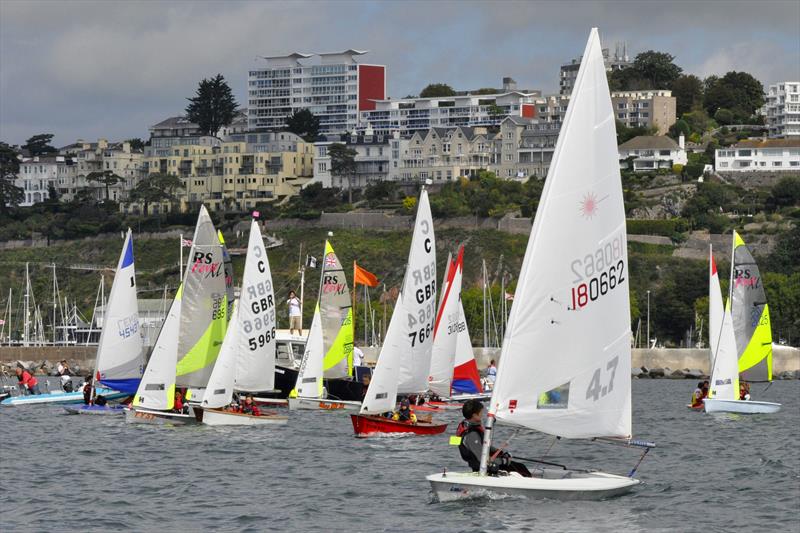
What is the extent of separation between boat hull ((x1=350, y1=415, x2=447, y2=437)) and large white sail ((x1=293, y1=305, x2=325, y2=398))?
914cm

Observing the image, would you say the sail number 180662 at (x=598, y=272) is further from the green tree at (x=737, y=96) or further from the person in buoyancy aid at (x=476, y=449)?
the green tree at (x=737, y=96)

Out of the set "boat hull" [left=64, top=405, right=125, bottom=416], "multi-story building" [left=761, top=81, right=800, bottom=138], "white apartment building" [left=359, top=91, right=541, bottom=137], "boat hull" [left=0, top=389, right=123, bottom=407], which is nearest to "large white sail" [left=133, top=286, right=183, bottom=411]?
"boat hull" [left=64, top=405, right=125, bottom=416]

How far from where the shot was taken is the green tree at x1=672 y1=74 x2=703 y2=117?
181188mm

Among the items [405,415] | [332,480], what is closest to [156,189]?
[405,415]

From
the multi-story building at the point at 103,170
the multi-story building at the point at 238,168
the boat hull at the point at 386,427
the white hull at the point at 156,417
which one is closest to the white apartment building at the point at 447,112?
the multi-story building at the point at 238,168

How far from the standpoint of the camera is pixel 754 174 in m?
146

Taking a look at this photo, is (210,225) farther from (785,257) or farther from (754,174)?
(754,174)

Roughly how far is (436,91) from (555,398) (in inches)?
7018

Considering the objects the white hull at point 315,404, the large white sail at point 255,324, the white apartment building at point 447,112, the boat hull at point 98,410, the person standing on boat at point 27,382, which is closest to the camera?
the large white sail at point 255,324

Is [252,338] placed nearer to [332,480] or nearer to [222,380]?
[222,380]

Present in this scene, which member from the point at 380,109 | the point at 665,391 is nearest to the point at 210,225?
the point at 665,391

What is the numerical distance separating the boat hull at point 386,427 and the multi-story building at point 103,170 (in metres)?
148

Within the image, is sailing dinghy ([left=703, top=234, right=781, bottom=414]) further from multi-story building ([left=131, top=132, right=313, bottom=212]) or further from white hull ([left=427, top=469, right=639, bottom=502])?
multi-story building ([left=131, top=132, right=313, bottom=212])

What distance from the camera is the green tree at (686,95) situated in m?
181
